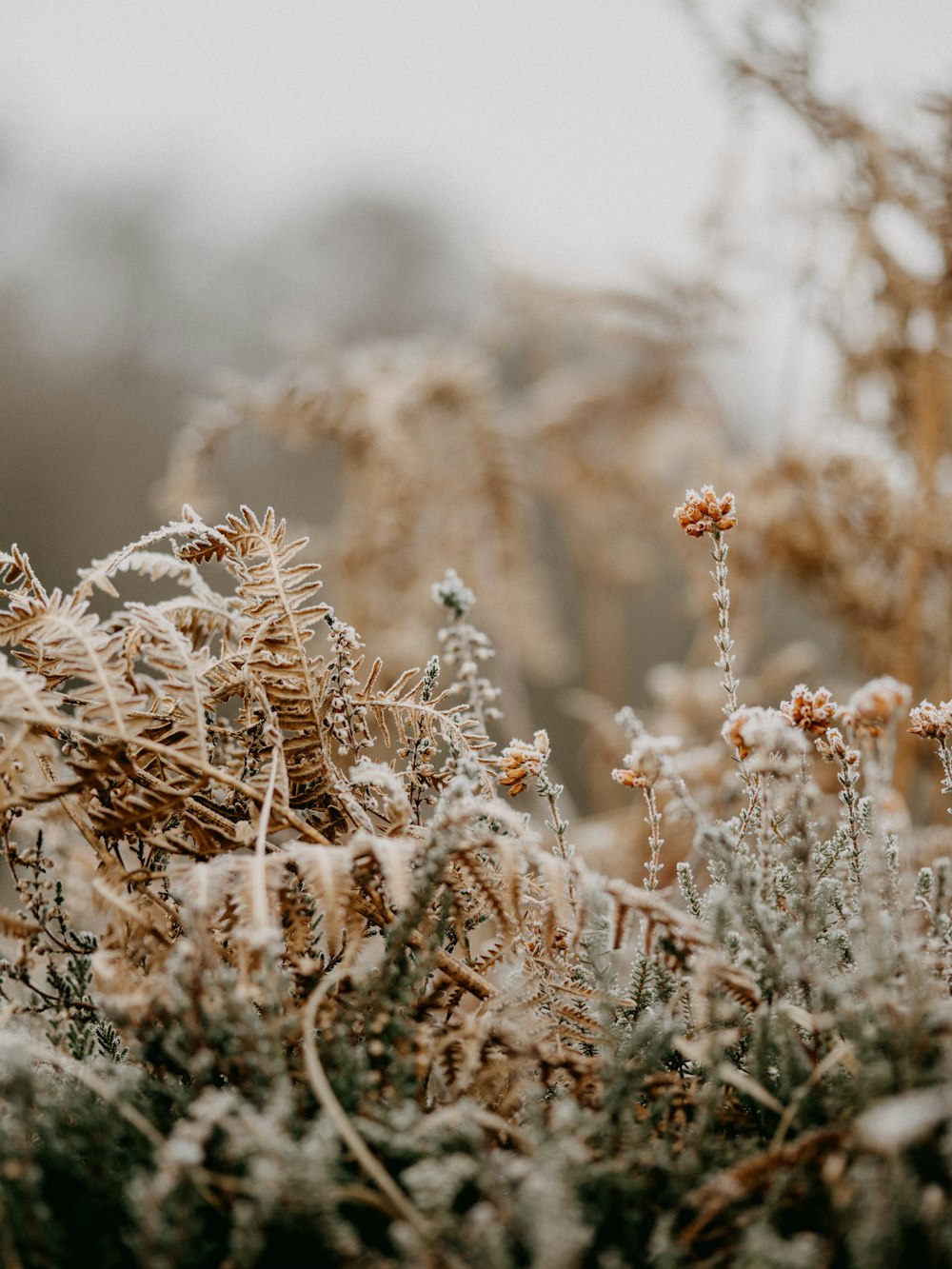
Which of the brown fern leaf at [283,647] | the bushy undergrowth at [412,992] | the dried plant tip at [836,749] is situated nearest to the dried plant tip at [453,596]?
the bushy undergrowth at [412,992]

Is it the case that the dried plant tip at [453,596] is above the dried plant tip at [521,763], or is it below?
above

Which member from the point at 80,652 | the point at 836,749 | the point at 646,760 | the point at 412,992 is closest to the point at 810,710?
the point at 836,749

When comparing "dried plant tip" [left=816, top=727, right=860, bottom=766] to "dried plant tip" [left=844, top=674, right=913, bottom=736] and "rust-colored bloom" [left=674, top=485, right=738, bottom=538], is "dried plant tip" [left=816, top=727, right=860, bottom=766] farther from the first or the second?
"rust-colored bloom" [left=674, top=485, right=738, bottom=538]

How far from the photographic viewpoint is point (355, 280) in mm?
8195

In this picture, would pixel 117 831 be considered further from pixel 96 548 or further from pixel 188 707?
pixel 96 548

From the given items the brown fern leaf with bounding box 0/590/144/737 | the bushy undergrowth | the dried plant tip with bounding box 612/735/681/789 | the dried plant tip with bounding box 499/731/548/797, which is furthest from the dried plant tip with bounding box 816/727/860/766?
the brown fern leaf with bounding box 0/590/144/737

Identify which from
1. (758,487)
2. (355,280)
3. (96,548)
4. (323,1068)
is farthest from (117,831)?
(355,280)

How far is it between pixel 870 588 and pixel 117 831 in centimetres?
204

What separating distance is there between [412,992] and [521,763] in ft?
0.76

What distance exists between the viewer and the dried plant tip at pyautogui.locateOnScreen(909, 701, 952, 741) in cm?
80

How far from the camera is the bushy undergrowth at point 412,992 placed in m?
0.56

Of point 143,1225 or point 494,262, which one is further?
point 494,262

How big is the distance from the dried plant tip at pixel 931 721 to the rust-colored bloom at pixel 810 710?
75 mm

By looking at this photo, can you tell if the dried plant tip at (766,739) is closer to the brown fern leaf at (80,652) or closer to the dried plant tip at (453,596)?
the dried plant tip at (453,596)
